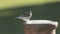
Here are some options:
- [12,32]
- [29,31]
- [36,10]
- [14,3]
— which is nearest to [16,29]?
[12,32]

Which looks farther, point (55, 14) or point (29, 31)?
point (55, 14)

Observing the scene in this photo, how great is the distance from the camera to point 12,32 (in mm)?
3559

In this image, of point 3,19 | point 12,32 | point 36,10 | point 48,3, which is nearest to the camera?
point 12,32

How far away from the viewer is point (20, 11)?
A: 14.0 ft

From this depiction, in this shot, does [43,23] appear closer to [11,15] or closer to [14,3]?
[11,15]

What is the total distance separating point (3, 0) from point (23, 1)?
1.74 ft

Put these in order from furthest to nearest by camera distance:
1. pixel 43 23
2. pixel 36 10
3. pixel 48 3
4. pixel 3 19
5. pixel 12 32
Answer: pixel 48 3
pixel 36 10
pixel 3 19
pixel 12 32
pixel 43 23

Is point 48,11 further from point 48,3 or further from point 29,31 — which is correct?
point 29,31

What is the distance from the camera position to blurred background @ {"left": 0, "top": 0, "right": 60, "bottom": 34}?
3727 millimetres

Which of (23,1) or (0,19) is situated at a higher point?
(23,1)

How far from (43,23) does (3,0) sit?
424 cm

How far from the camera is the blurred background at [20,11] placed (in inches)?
147

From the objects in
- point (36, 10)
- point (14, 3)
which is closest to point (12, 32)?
point (36, 10)

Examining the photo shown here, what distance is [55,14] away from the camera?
423cm
